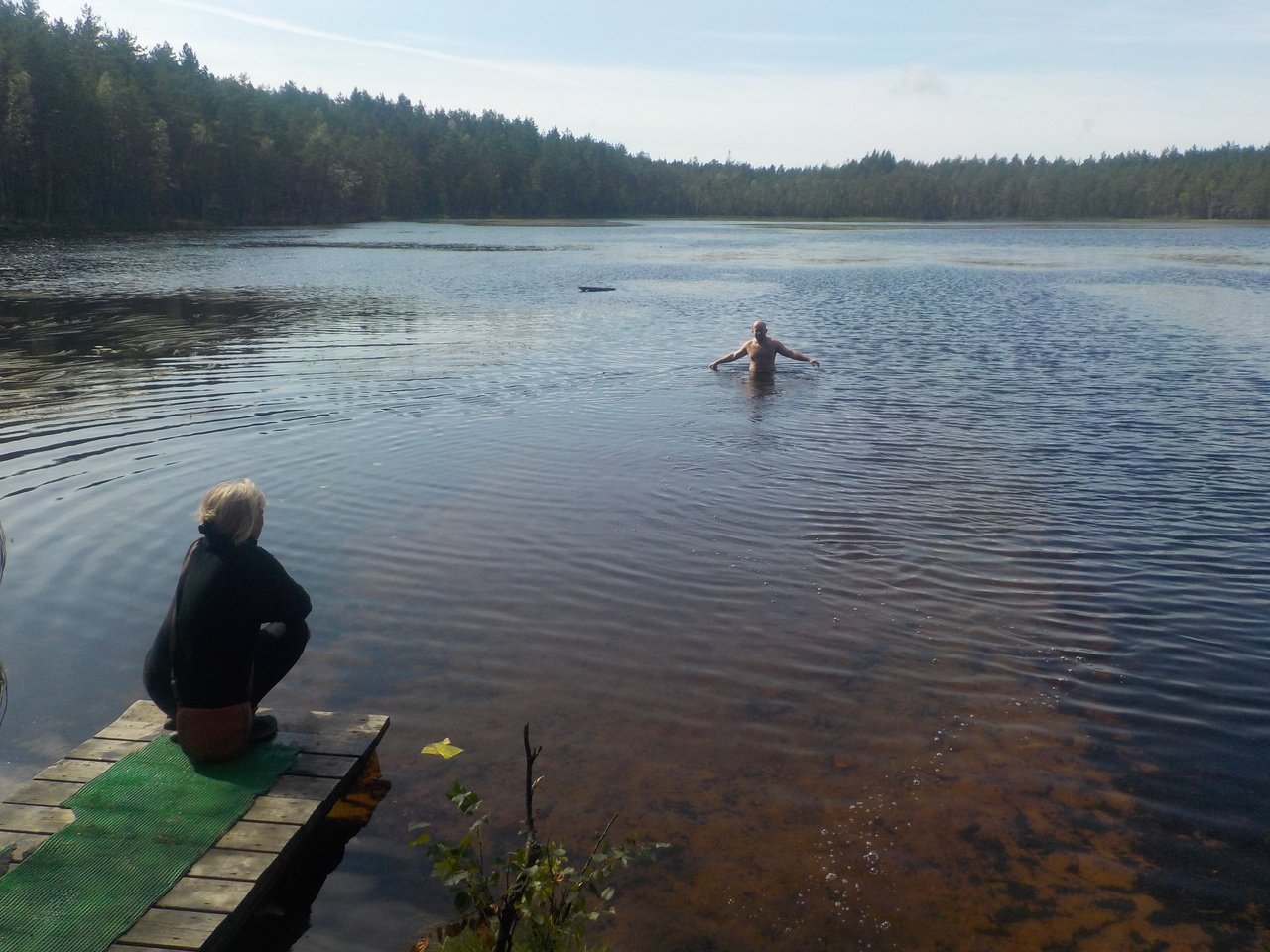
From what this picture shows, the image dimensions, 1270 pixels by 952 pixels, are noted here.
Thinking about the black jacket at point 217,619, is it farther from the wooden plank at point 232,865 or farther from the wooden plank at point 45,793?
the wooden plank at point 232,865

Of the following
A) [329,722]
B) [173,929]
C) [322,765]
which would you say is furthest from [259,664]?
[173,929]

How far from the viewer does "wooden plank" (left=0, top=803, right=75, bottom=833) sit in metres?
4.43

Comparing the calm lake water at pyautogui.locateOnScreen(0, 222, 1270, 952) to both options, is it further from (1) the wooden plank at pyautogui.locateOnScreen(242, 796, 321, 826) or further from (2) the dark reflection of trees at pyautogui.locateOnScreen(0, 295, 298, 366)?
(2) the dark reflection of trees at pyautogui.locateOnScreen(0, 295, 298, 366)

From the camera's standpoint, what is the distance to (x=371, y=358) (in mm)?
20234

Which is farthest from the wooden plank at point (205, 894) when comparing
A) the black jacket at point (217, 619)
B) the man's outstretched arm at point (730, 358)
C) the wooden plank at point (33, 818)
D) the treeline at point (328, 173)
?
the treeline at point (328, 173)

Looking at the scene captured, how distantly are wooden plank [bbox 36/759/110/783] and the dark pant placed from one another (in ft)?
1.32

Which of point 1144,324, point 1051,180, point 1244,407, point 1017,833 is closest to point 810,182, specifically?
point 1051,180

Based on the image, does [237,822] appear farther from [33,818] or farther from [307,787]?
[33,818]

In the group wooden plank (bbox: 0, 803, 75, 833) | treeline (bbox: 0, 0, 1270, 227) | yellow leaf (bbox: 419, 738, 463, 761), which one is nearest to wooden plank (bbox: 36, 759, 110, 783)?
wooden plank (bbox: 0, 803, 75, 833)

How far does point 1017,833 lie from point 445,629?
14.2 feet

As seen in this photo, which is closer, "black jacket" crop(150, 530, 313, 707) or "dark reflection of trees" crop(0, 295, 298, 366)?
"black jacket" crop(150, 530, 313, 707)

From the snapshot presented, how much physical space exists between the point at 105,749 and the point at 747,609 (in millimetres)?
4621

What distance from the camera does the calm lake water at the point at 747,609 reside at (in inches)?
185

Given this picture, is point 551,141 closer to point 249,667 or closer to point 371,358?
point 371,358
